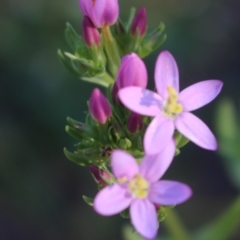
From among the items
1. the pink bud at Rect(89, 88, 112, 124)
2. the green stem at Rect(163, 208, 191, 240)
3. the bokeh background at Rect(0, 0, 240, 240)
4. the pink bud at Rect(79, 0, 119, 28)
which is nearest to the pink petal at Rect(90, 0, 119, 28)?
the pink bud at Rect(79, 0, 119, 28)

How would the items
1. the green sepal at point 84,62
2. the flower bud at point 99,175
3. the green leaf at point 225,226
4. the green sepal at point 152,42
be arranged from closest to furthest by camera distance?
the flower bud at point 99,175
the green sepal at point 84,62
the green sepal at point 152,42
the green leaf at point 225,226

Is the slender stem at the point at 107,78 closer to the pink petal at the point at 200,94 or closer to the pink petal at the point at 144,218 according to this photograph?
the pink petal at the point at 200,94

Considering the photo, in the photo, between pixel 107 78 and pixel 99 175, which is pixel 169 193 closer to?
pixel 99 175

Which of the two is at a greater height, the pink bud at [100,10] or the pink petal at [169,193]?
the pink bud at [100,10]

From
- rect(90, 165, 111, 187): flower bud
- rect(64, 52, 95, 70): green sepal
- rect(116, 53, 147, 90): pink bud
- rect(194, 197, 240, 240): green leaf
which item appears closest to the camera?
rect(116, 53, 147, 90): pink bud

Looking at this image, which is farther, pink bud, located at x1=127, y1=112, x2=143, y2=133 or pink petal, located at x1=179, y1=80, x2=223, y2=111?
pink bud, located at x1=127, y1=112, x2=143, y2=133

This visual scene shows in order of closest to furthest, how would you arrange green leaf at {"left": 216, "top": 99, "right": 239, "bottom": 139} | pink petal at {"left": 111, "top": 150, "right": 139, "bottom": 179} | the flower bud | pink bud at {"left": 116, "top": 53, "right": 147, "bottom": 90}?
1. pink petal at {"left": 111, "top": 150, "right": 139, "bottom": 179}
2. pink bud at {"left": 116, "top": 53, "right": 147, "bottom": 90}
3. the flower bud
4. green leaf at {"left": 216, "top": 99, "right": 239, "bottom": 139}

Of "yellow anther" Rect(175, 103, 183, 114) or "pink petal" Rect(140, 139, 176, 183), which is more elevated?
"yellow anther" Rect(175, 103, 183, 114)

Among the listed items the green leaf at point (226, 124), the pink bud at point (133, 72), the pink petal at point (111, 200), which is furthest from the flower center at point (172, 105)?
the green leaf at point (226, 124)

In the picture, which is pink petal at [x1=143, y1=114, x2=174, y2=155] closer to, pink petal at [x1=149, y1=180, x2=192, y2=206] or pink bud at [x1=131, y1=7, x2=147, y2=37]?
pink petal at [x1=149, y1=180, x2=192, y2=206]

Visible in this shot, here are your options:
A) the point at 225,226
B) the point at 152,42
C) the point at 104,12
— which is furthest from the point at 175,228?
the point at 104,12
